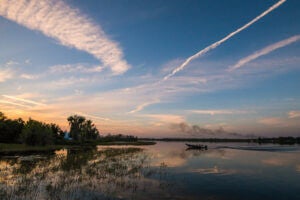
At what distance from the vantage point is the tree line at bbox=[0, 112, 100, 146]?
316 feet

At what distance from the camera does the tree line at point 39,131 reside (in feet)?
316

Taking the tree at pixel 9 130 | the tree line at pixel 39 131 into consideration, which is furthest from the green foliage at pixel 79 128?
the tree at pixel 9 130

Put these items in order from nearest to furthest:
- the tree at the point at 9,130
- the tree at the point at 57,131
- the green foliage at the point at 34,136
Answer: the green foliage at the point at 34,136, the tree at the point at 9,130, the tree at the point at 57,131

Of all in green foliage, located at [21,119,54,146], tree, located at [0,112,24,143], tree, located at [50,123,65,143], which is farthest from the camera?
tree, located at [50,123,65,143]

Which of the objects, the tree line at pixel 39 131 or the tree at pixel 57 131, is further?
the tree at pixel 57 131

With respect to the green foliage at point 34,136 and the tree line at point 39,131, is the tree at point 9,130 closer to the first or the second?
the tree line at point 39,131

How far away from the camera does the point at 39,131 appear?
9738 cm

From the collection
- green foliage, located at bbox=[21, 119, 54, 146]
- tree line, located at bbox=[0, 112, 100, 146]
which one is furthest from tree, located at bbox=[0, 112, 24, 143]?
green foliage, located at bbox=[21, 119, 54, 146]

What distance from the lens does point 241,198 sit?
19.8m

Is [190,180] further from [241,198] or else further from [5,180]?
[5,180]

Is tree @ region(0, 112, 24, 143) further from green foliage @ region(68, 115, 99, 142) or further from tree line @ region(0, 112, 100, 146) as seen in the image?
green foliage @ region(68, 115, 99, 142)

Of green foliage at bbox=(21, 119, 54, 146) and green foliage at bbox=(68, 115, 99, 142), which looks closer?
green foliage at bbox=(21, 119, 54, 146)

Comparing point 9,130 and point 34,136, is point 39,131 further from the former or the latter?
point 9,130

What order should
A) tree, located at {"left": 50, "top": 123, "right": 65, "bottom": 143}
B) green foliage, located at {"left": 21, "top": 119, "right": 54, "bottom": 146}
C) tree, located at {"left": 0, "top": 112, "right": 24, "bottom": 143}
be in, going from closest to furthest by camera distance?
green foliage, located at {"left": 21, "top": 119, "right": 54, "bottom": 146}
tree, located at {"left": 0, "top": 112, "right": 24, "bottom": 143}
tree, located at {"left": 50, "top": 123, "right": 65, "bottom": 143}
